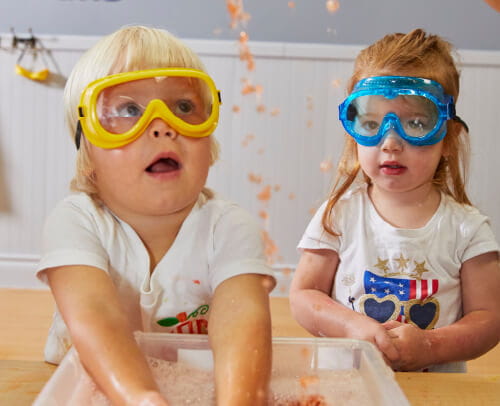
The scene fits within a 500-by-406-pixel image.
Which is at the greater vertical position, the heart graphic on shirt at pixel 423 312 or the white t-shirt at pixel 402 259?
Answer: the white t-shirt at pixel 402 259

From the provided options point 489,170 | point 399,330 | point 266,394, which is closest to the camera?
point 266,394

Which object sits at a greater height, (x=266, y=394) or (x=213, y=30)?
(x=213, y=30)

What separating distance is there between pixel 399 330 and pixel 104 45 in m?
0.27

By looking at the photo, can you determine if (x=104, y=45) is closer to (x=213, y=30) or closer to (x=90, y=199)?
(x=90, y=199)

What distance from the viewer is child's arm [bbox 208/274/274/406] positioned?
0.98ft

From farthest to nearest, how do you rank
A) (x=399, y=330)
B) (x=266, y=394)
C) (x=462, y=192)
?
(x=462, y=192) → (x=399, y=330) → (x=266, y=394)

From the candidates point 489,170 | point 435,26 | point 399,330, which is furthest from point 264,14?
point 489,170

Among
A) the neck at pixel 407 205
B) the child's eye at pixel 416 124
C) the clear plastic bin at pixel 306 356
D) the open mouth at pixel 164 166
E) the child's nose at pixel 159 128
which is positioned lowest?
the clear plastic bin at pixel 306 356

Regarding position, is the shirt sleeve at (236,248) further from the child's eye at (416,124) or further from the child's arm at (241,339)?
the child's eye at (416,124)

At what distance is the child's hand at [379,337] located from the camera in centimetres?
42

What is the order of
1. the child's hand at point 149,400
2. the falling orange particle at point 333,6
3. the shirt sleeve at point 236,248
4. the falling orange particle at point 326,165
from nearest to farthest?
the child's hand at point 149,400 → the shirt sleeve at point 236,248 → the falling orange particle at point 333,6 → the falling orange particle at point 326,165

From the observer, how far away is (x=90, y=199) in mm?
371

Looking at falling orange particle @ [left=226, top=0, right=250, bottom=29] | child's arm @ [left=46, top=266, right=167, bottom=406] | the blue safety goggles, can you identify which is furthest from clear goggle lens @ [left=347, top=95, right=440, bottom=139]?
child's arm @ [left=46, top=266, right=167, bottom=406]

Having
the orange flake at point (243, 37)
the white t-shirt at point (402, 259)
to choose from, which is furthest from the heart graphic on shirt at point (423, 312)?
the orange flake at point (243, 37)
